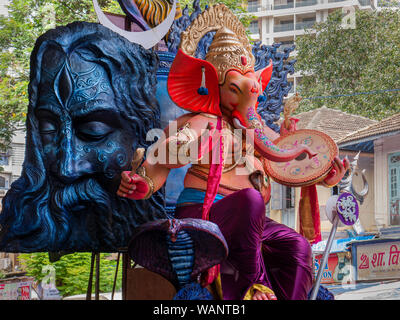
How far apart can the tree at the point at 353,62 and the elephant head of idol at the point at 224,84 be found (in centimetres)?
527

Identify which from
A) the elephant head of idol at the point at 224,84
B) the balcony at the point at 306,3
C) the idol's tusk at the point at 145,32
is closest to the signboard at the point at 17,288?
the idol's tusk at the point at 145,32

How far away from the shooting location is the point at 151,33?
111 inches

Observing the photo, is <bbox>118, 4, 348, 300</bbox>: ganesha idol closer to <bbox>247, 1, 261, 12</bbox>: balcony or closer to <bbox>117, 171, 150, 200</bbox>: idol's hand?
<bbox>117, 171, 150, 200</bbox>: idol's hand

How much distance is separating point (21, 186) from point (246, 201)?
103cm

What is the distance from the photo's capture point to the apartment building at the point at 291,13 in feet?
29.8

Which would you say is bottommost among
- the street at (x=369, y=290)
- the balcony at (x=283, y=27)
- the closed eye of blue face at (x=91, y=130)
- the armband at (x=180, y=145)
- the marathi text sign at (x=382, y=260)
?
the street at (x=369, y=290)

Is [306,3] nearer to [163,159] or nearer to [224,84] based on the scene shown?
[224,84]

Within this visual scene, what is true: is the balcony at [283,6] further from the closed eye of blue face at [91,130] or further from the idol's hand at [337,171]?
the closed eye of blue face at [91,130]

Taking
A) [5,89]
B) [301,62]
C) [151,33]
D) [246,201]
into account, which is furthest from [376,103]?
[246,201]

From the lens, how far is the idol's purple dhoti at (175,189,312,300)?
2.17 m

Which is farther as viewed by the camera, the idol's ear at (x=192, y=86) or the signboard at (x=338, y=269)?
the signboard at (x=338, y=269)

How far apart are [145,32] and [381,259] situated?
234 inches

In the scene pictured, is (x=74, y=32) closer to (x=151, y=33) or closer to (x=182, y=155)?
(x=151, y=33)

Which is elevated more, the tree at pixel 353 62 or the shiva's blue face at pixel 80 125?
the tree at pixel 353 62
